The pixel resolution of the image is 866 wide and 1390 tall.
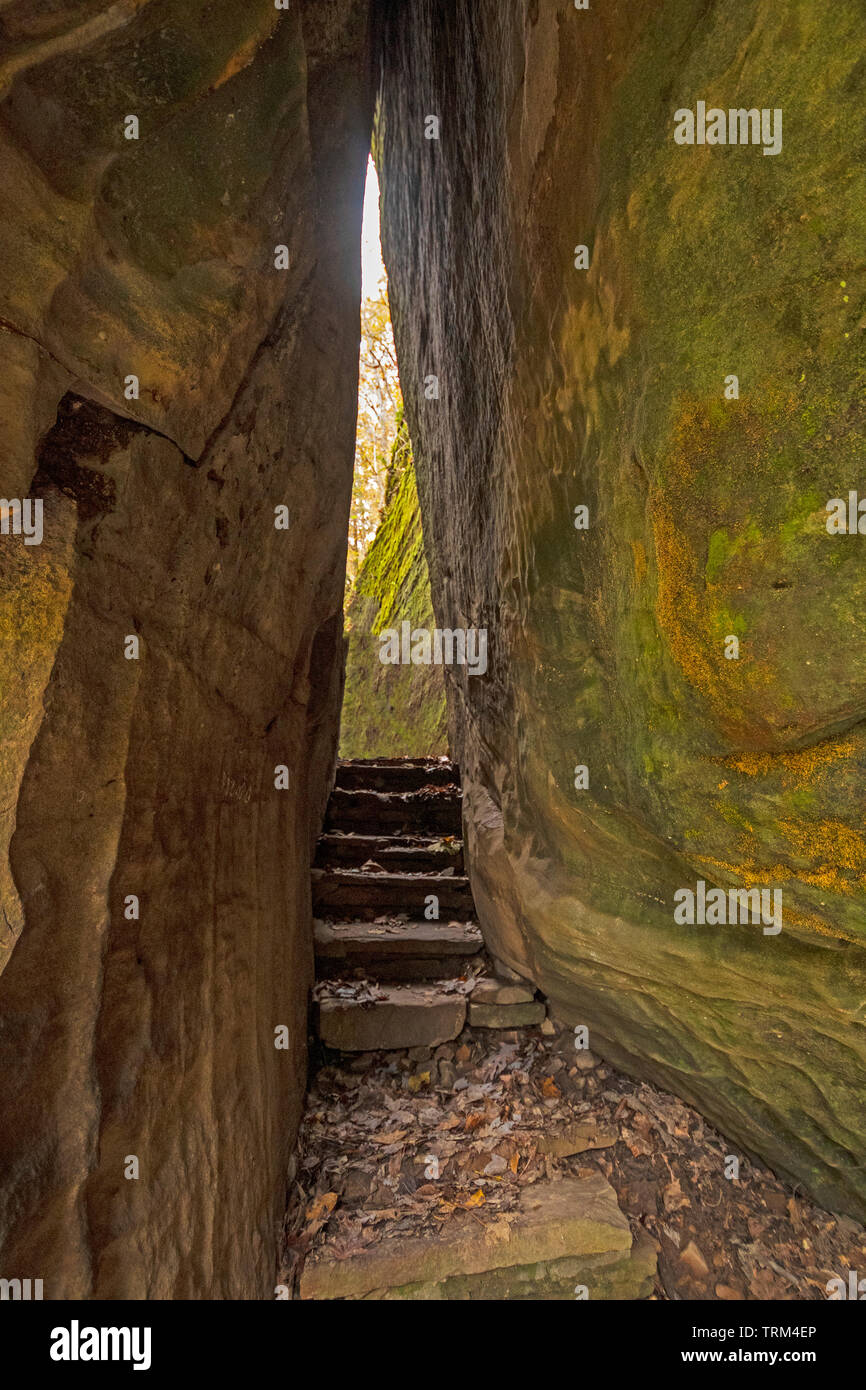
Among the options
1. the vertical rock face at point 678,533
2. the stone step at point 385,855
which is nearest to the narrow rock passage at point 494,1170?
the vertical rock face at point 678,533

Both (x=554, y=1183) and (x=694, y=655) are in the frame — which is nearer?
(x=694, y=655)

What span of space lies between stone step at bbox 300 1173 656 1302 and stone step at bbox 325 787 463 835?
333 cm

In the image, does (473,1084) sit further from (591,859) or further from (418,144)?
(418,144)

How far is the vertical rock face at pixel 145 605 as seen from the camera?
194 cm

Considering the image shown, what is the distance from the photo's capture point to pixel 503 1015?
4562 millimetres

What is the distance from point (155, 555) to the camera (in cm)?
246

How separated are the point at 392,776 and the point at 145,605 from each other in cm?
505

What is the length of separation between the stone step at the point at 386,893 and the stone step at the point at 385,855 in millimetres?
294

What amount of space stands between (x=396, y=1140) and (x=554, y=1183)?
2.84ft

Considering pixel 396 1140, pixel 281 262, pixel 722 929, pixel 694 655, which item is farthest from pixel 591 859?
pixel 281 262

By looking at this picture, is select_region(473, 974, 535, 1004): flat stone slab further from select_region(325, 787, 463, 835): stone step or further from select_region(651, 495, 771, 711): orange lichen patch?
select_region(651, 495, 771, 711): orange lichen patch

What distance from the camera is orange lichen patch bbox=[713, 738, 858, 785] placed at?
7.18 ft

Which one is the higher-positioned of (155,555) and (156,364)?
(156,364)

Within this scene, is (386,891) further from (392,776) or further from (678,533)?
(678,533)
